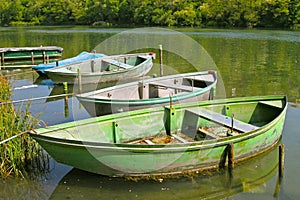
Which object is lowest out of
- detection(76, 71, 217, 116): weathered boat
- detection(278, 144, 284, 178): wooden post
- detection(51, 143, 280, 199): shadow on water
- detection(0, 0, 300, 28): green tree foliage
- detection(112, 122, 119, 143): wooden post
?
detection(51, 143, 280, 199): shadow on water

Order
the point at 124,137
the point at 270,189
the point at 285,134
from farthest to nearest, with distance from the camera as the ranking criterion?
the point at 285,134 < the point at 124,137 < the point at 270,189

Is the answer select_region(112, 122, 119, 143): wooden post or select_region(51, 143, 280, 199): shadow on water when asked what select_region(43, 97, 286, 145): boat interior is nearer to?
select_region(112, 122, 119, 143): wooden post

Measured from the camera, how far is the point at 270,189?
7.94 meters

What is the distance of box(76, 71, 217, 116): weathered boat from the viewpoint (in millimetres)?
10766

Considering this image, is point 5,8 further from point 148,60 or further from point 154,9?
point 148,60

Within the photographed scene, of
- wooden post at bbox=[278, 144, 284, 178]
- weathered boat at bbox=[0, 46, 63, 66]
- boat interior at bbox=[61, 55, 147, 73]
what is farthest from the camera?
weathered boat at bbox=[0, 46, 63, 66]

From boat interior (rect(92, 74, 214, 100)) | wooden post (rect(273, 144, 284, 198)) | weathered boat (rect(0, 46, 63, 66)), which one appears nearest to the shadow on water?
wooden post (rect(273, 144, 284, 198))

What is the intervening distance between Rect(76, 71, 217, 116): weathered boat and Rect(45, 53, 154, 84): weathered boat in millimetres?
4043

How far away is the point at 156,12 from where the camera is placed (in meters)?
76.8

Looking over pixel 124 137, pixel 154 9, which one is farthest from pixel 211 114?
pixel 154 9

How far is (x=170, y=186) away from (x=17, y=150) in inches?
135

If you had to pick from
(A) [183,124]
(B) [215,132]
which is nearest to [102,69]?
(A) [183,124]

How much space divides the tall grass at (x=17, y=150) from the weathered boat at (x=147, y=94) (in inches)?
97.9

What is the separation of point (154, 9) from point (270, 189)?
73499mm
